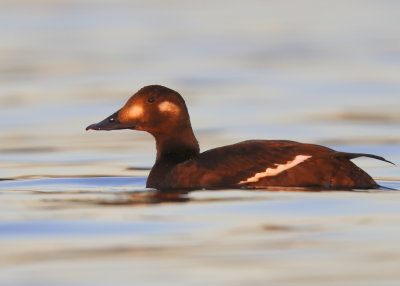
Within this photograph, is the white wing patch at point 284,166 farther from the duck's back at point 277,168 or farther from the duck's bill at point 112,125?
the duck's bill at point 112,125

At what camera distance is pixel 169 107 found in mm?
11227

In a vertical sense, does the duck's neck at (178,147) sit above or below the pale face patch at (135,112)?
below

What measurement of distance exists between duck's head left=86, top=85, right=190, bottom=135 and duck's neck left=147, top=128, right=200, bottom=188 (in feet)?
0.17

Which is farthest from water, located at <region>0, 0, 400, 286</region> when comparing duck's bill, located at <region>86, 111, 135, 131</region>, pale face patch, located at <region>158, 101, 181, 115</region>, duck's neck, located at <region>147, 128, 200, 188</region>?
pale face patch, located at <region>158, 101, 181, 115</region>

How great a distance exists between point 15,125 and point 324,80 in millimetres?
5150

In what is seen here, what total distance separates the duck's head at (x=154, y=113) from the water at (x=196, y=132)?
1.47ft

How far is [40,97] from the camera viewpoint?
18.4 meters

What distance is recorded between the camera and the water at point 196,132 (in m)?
7.71

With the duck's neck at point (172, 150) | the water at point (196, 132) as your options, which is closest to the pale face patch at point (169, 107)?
the duck's neck at point (172, 150)

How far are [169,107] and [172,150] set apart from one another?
0.31 meters

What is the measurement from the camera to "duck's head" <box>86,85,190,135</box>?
11234 mm

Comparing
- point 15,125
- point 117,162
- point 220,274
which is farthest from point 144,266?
point 15,125

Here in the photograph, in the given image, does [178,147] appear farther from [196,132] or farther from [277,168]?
[196,132]

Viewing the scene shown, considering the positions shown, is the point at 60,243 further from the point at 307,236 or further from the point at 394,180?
the point at 394,180
